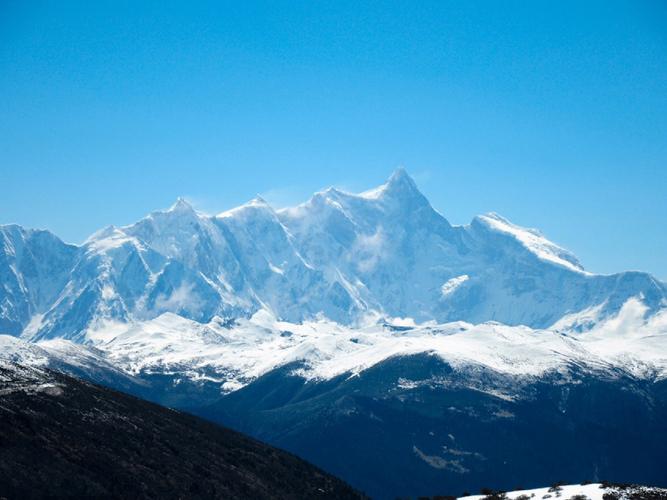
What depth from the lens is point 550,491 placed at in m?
125

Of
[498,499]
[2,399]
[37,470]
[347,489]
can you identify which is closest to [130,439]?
[2,399]

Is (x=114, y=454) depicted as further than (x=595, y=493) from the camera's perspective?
Yes

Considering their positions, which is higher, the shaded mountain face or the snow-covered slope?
the snow-covered slope

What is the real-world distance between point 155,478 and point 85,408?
25170 millimetres

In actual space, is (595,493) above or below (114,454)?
above

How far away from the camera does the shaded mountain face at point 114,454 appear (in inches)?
5266

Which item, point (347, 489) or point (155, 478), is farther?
point (347, 489)

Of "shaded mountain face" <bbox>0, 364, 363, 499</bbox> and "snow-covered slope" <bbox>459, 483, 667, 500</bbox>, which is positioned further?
"shaded mountain face" <bbox>0, 364, 363, 499</bbox>

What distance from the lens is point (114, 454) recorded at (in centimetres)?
15238

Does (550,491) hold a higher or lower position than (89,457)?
higher

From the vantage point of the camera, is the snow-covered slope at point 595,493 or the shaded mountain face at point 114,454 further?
the shaded mountain face at point 114,454

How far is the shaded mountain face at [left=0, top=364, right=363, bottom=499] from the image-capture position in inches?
5266

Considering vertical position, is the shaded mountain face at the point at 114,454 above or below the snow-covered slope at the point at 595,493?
below

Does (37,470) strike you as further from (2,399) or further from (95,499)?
(2,399)
